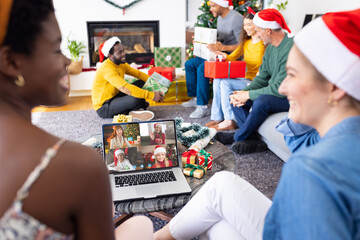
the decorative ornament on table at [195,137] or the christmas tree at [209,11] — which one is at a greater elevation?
the christmas tree at [209,11]

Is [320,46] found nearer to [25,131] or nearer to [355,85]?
[355,85]

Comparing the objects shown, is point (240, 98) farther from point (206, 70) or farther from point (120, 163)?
point (120, 163)

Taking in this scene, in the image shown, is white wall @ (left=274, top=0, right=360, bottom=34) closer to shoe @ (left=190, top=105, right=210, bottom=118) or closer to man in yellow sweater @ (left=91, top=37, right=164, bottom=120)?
shoe @ (left=190, top=105, right=210, bottom=118)

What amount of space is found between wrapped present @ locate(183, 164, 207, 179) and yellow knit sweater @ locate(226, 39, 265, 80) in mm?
1934

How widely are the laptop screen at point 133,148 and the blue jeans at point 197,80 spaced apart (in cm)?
218

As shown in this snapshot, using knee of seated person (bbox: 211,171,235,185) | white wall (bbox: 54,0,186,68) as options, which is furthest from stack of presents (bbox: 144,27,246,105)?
knee of seated person (bbox: 211,171,235,185)

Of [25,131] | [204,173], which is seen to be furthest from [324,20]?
[204,173]

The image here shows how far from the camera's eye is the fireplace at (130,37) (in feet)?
15.3

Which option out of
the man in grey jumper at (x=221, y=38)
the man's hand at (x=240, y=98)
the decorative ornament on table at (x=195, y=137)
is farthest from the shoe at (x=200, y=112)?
the decorative ornament on table at (x=195, y=137)

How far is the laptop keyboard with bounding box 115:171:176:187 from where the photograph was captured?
1469 mm

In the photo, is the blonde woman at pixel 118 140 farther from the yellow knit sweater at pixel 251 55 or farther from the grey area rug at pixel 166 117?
the yellow knit sweater at pixel 251 55

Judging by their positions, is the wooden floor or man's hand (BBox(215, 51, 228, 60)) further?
the wooden floor

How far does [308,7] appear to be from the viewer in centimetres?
444

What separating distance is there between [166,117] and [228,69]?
919 mm
